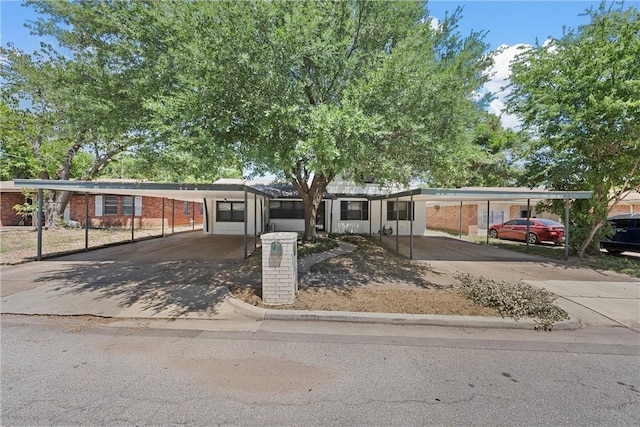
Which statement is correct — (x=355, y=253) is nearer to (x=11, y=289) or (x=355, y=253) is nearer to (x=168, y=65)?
(x=168, y=65)

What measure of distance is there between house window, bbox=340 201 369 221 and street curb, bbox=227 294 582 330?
14.8 metres

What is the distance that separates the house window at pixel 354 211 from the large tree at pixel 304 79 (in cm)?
1199

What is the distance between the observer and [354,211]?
20.2m

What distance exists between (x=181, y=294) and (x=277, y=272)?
251 centimetres

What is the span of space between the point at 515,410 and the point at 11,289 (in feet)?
31.8

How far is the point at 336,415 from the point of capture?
280 cm

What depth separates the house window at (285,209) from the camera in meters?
19.8

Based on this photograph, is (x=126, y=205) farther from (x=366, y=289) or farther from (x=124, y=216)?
(x=366, y=289)

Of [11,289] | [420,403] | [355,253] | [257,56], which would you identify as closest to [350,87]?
[257,56]

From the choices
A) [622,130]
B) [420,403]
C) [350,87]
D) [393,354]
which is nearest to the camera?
[420,403]

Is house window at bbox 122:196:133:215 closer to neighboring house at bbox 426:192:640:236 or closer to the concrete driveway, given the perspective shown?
the concrete driveway

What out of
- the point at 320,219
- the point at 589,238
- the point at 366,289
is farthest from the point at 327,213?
the point at 366,289

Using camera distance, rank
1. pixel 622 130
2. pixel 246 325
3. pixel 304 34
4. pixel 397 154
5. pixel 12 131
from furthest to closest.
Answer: pixel 12 131
pixel 622 130
pixel 397 154
pixel 304 34
pixel 246 325

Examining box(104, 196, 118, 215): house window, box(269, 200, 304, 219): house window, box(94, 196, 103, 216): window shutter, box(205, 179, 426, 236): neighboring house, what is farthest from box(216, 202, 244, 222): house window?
box(94, 196, 103, 216): window shutter
